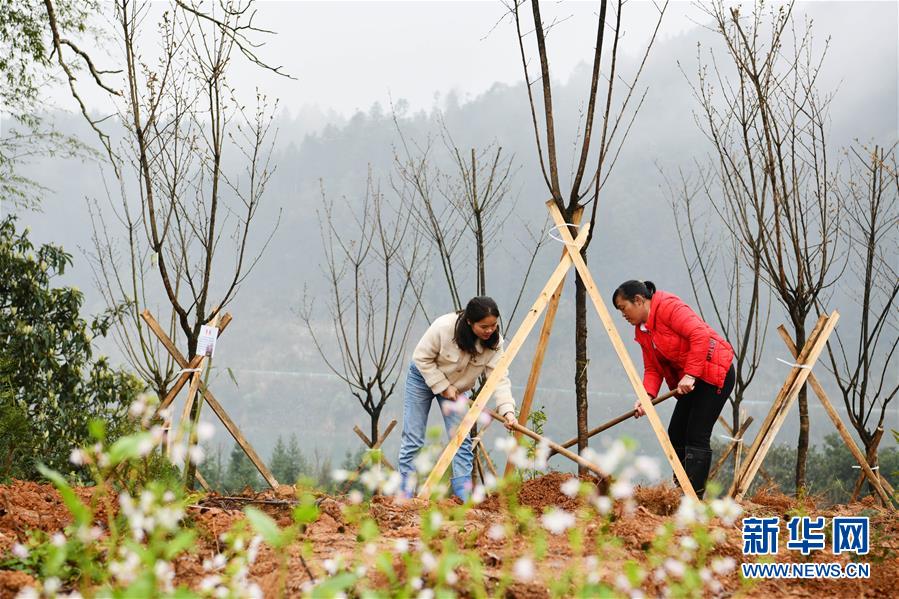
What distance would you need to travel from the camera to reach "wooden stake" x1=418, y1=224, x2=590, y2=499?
4.14m

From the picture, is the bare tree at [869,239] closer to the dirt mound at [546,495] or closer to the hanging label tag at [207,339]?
the dirt mound at [546,495]

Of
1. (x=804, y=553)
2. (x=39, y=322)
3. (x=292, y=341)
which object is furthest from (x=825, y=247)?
(x=292, y=341)

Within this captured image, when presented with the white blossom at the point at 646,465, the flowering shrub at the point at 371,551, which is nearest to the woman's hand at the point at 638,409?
the flowering shrub at the point at 371,551

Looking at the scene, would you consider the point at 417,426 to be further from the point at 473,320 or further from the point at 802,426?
the point at 802,426

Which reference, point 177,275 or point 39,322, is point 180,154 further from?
point 39,322

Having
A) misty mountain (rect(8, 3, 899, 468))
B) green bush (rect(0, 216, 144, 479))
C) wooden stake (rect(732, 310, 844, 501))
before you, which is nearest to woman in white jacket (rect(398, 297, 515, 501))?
wooden stake (rect(732, 310, 844, 501))

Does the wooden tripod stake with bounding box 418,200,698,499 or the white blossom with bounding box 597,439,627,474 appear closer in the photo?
the white blossom with bounding box 597,439,627,474

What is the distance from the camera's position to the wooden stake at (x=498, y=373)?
4.14 metres

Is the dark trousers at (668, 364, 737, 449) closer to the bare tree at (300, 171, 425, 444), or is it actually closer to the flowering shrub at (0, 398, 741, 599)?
the flowering shrub at (0, 398, 741, 599)

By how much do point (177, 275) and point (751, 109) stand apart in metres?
4.76

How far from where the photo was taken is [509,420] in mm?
4262

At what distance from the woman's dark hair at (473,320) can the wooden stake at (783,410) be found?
187 cm

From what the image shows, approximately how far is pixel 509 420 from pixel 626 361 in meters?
0.81

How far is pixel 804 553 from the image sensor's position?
3029 millimetres
